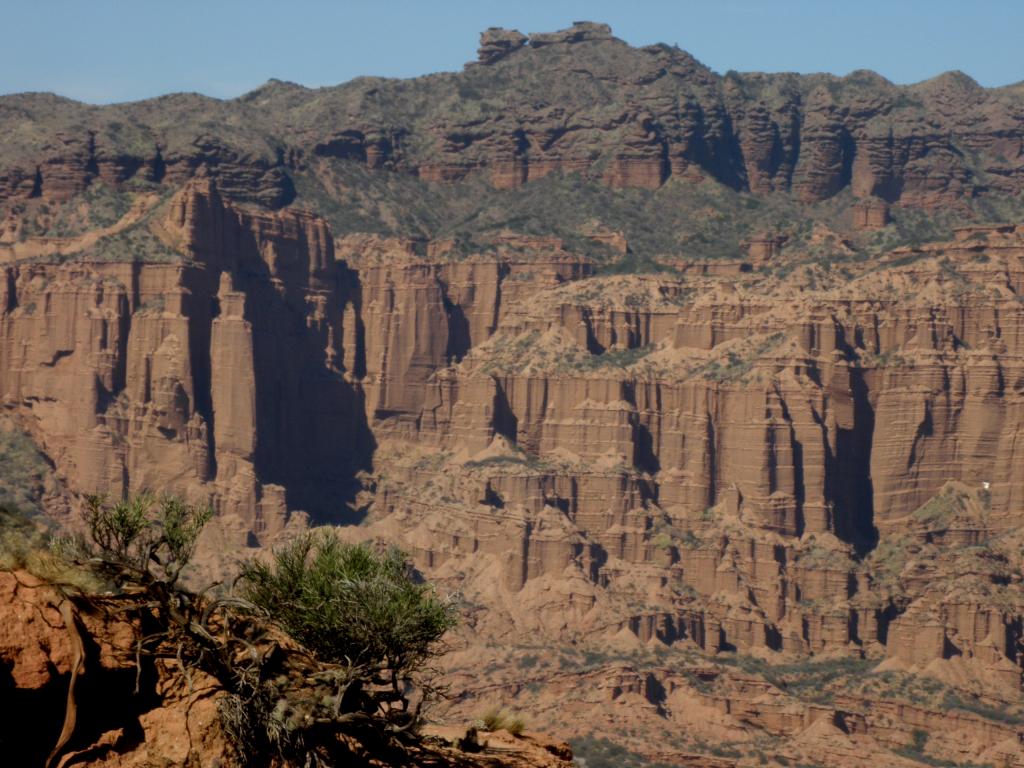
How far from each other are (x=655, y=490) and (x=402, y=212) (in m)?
55.5

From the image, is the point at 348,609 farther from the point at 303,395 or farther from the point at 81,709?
the point at 303,395

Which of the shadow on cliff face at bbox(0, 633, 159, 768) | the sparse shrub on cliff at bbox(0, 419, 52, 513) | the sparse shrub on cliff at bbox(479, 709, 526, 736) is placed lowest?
the sparse shrub on cliff at bbox(0, 419, 52, 513)

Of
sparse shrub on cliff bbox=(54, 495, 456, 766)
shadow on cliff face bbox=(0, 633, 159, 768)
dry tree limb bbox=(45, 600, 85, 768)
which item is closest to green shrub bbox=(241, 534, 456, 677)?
sparse shrub on cliff bbox=(54, 495, 456, 766)

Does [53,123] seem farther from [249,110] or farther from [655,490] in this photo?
[655,490]

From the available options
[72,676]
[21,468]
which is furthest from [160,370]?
[72,676]

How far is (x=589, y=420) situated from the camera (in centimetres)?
14512

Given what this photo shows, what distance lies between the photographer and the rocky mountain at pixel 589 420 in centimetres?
12056

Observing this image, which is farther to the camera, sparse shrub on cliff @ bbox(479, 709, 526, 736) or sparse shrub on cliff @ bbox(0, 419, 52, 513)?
sparse shrub on cliff @ bbox(0, 419, 52, 513)

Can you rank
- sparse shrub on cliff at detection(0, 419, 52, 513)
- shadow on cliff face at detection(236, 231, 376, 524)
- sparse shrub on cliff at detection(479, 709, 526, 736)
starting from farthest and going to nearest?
1. shadow on cliff face at detection(236, 231, 376, 524)
2. sparse shrub on cliff at detection(0, 419, 52, 513)
3. sparse shrub on cliff at detection(479, 709, 526, 736)

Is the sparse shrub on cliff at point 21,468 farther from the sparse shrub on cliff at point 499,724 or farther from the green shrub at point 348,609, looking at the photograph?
the green shrub at point 348,609

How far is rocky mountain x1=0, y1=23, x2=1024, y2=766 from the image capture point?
12056 centimetres

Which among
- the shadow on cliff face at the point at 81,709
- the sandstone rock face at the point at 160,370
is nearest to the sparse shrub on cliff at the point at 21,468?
the sandstone rock face at the point at 160,370

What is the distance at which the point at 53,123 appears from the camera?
172m

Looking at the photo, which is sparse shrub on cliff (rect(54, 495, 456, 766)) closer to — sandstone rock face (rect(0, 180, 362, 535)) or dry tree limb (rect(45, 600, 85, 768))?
dry tree limb (rect(45, 600, 85, 768))
